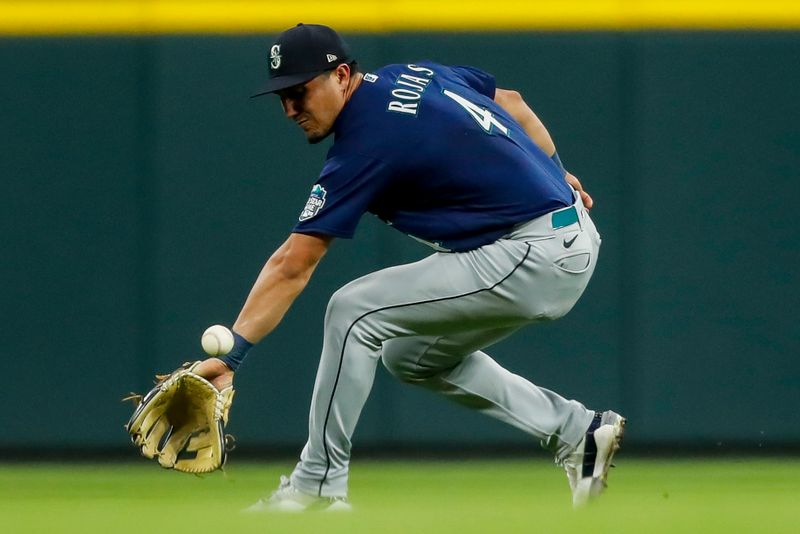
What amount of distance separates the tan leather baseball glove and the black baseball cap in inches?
36.3

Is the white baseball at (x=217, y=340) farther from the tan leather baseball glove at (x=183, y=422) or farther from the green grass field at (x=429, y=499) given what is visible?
the green grass field at (x=429, y=499)

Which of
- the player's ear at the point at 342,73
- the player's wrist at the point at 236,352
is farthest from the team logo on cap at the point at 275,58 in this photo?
the player's wrist at the point at 236,352

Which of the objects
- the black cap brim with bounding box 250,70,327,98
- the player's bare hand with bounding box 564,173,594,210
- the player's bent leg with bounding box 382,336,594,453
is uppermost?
the black cap brim with bounding box 250,70,327,98

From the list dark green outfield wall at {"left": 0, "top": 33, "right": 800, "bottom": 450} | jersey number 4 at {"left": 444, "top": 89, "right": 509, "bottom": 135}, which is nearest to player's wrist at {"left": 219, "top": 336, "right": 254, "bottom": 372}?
jersey number 4 at {"left": 444, "top": 89, "right": 509, "bottom": 135}

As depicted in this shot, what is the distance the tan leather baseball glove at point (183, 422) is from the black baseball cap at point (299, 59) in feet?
3.02

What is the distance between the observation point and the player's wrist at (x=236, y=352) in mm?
4496

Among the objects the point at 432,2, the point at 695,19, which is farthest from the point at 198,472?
the point at 695,19

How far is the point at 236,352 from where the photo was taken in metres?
4.52

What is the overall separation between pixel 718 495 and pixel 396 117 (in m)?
1.98

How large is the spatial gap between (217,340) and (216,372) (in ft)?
0.71

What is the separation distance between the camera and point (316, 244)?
4523 mm

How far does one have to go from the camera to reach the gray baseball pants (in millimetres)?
4648

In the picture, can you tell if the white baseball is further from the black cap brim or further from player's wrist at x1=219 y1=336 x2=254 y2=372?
the black cap brim

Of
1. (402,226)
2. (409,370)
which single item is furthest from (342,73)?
(409,370)
